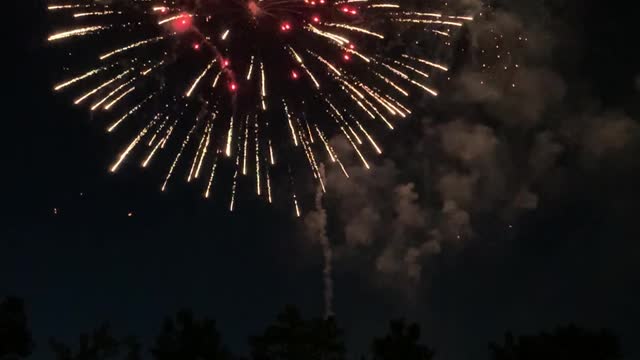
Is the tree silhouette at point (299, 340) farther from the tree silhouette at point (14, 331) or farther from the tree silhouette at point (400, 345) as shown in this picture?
the tree silhouette at point (14, 331)

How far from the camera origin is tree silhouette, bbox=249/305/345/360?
86.6ft

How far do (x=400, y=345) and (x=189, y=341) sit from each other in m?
6.56

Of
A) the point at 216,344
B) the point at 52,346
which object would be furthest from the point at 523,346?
the point at 52,346

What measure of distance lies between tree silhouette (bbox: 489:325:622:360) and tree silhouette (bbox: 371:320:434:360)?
275cm

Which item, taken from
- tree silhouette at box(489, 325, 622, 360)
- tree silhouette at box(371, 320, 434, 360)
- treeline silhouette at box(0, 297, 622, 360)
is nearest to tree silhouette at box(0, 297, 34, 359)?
treeline silhouette at box(0, 297, 622, 360)

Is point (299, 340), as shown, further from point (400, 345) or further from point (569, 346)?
point (569, 346)

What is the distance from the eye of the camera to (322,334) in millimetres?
26391

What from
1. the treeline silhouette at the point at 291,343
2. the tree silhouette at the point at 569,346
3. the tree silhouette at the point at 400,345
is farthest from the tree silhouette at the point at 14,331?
the tree silhouette at the point at 569,346

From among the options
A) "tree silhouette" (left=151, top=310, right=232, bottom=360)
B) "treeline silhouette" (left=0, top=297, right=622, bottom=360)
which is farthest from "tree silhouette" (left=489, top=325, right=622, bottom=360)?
"tree silhouette" (left=151, top=310, right=232, bottom=360)

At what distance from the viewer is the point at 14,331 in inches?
936

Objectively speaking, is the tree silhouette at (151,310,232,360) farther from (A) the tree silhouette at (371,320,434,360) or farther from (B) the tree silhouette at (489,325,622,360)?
(B) the tree silhouette at (489,325,622,360)

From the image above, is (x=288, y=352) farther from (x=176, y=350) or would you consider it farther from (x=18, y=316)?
(x=18, y=316)

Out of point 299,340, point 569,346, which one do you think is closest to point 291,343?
point 299,340

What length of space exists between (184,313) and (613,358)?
12822 mm
